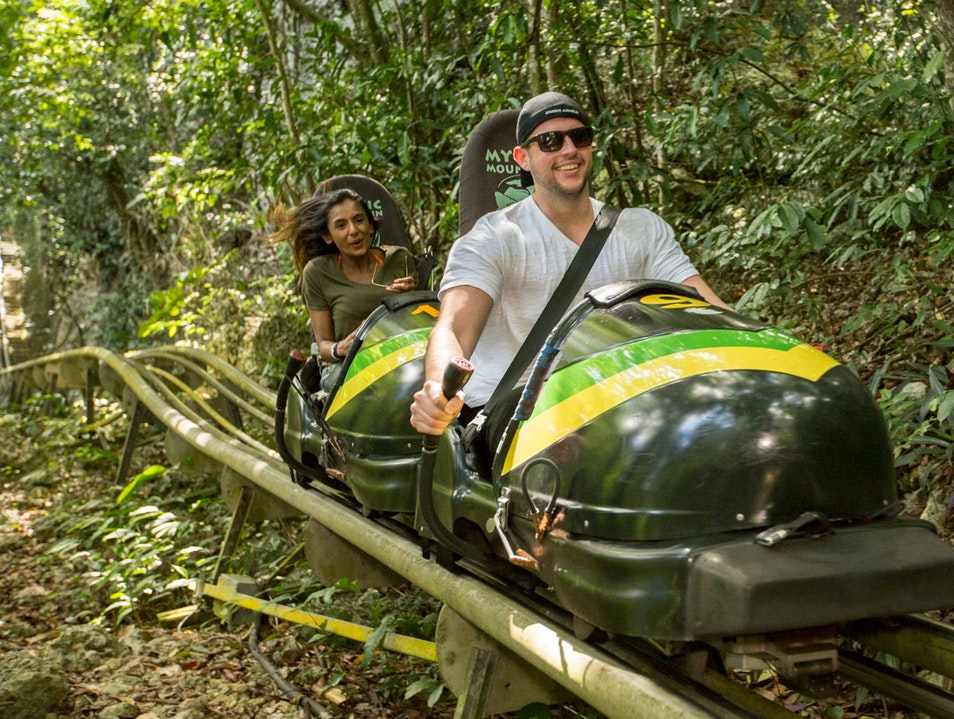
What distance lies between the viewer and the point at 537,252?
2582 millimetres

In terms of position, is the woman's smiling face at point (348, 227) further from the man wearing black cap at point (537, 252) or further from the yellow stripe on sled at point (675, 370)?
the yellow stripe on sled at point (675, 370)

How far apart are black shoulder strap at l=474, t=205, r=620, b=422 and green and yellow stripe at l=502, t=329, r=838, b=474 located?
39 centimetres

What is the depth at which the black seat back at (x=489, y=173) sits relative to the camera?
3.64m

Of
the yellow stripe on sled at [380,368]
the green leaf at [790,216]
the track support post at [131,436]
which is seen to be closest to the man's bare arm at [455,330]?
the yellow stripe on sled at [380,368]

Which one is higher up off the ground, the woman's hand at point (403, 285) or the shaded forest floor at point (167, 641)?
the woman's hand at point (403, 285)

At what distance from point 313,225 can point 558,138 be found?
2015 mm

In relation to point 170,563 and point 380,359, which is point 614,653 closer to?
point 380,359

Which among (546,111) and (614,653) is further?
(546,111)

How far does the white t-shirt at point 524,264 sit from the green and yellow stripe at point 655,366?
56 cm

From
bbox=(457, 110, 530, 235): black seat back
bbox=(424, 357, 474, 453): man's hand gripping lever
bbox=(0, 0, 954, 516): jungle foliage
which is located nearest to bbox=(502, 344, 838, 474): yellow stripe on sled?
bbox=(424, 357, 474, 453): man's hand gripping lever

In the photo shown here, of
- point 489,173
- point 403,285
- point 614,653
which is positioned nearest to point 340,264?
point 403,285

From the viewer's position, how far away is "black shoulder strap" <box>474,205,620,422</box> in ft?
8.02

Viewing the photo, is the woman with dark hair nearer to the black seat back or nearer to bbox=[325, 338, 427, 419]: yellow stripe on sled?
the black seat back

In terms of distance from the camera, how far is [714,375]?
1821mm
